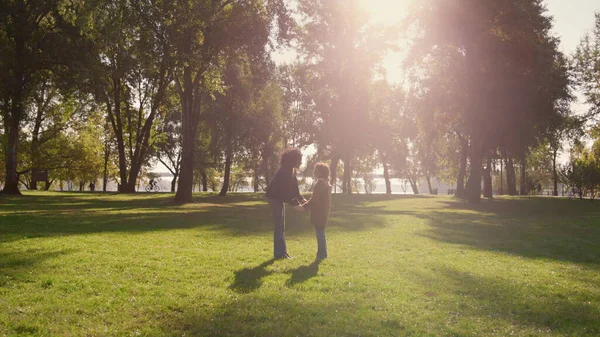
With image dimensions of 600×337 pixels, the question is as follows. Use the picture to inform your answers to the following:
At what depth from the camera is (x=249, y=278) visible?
28.3ft

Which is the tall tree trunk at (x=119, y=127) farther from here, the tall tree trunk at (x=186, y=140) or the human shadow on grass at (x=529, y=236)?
the human shadow on grass at (x=529, y=236)

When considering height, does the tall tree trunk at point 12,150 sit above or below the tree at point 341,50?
below

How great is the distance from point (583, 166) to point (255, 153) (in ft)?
109

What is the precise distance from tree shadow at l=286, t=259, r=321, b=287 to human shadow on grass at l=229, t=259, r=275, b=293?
0.55 metres

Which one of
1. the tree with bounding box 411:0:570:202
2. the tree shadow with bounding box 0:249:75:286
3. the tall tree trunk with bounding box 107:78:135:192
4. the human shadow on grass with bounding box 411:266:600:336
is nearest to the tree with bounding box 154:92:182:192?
the tall tree trunk with bounding box 107:78:135:192

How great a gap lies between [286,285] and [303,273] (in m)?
1.12

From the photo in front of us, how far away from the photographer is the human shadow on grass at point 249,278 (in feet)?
25.7

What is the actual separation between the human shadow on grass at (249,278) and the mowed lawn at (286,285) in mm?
36

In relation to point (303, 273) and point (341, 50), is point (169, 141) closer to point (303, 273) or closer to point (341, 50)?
point (341, 50)

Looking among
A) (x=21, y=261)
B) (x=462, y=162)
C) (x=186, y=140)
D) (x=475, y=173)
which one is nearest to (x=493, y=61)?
(x=475, y=173)

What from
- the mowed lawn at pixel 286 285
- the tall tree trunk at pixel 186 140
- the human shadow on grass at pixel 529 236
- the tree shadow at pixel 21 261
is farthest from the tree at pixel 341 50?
the tree shadow at pixel 21 261

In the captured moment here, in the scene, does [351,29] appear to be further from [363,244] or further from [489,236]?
[363,244]

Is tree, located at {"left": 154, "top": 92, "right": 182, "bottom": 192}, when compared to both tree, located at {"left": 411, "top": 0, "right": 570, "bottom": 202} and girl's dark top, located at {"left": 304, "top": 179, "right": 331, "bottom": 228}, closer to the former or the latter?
tree, located at {"left": 411, "top": 0, "right": 570, "bottom": 202}

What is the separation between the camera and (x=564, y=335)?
582 centimetres
